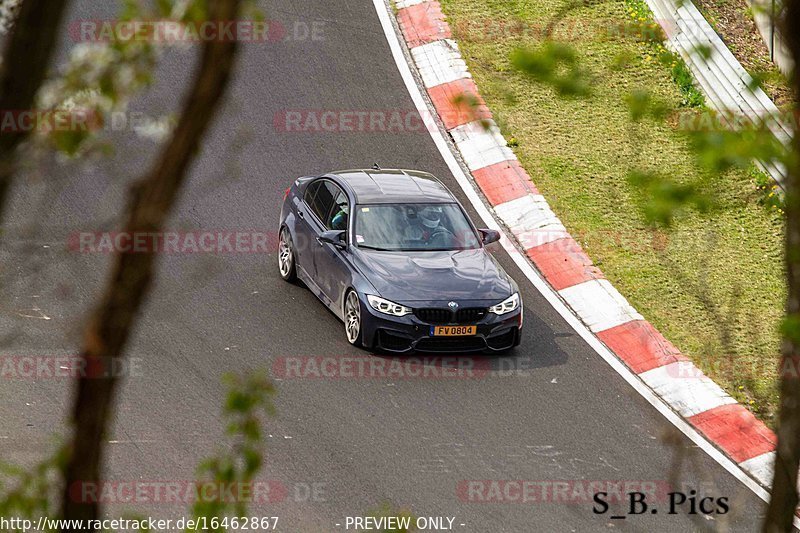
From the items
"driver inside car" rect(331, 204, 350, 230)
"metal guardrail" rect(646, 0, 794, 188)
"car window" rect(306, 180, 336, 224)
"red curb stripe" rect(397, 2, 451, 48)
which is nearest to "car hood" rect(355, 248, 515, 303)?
"driver inside car" rect(331, 204, 350, 230)

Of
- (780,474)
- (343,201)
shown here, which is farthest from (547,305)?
(780,474)

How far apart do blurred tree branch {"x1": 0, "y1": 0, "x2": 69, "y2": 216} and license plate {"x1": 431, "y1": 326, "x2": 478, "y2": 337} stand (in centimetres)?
833

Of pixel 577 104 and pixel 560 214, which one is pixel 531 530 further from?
pixel 577 104

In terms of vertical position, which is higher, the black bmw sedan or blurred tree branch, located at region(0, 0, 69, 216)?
blurred tree branch, located at region(0, 0, 69, 216)

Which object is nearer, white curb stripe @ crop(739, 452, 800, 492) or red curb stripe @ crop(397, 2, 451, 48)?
white curb stripe @ crop(739, 452, 800, 492)

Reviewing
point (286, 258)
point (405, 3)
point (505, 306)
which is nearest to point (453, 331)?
point (505, 306)

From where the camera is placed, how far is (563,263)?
44.2 feet

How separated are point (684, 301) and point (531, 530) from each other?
4.69 m

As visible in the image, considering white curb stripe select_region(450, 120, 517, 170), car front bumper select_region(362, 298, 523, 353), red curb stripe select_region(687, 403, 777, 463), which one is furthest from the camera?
white curb stripe select_region(450, 120, 517, 170)

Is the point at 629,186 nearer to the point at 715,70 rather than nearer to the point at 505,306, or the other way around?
the point at 505,306

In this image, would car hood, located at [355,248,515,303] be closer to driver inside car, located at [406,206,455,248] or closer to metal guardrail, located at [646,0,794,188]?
driver inside car, located at [406,206,455,248]

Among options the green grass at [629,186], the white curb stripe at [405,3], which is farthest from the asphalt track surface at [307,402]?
the white curb stripe at [405,3]

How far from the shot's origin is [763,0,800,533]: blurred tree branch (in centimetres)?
329

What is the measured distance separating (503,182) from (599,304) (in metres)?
2.66
